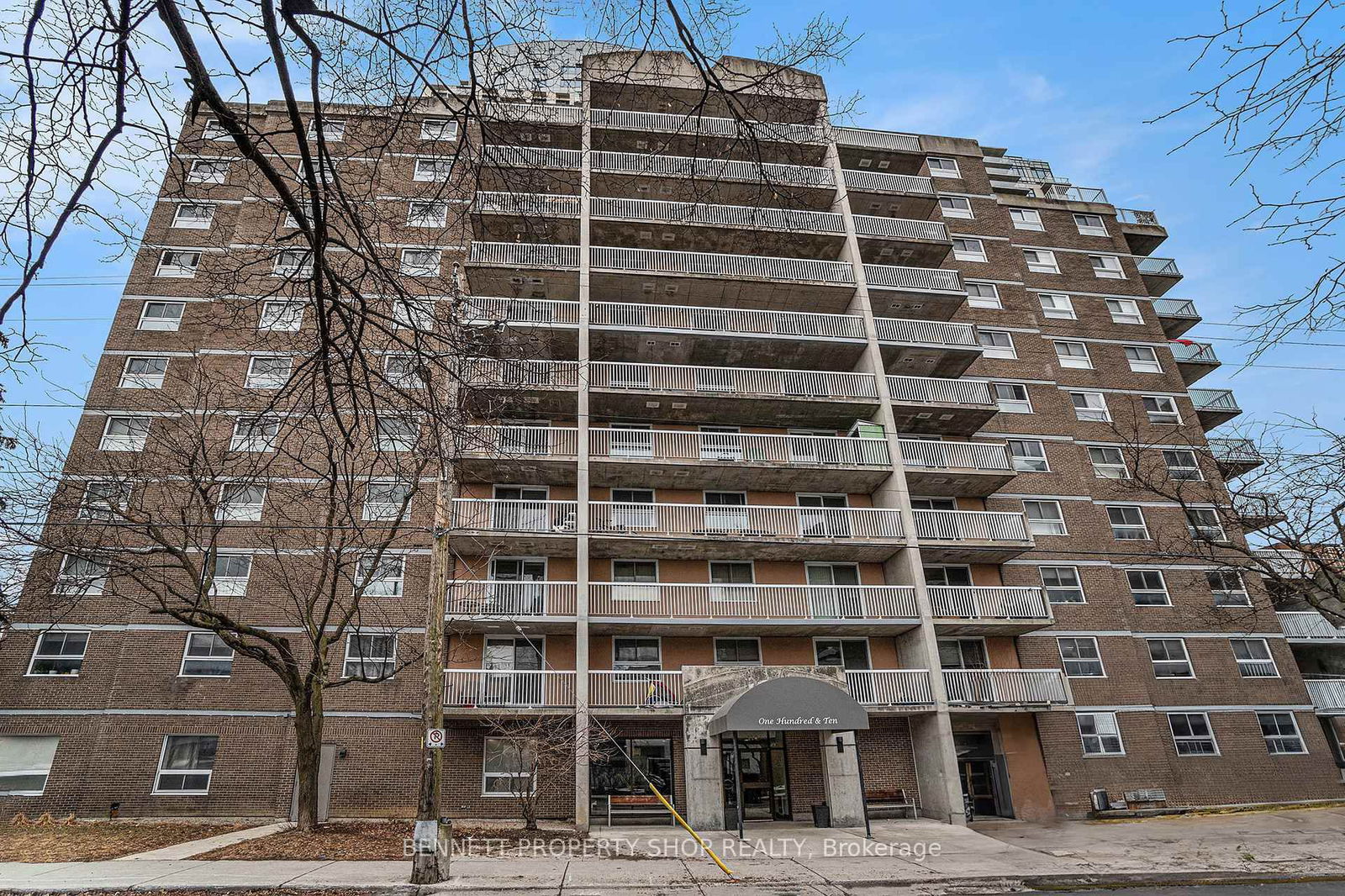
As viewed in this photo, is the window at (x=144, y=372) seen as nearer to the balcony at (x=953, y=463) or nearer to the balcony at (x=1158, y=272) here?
the balcony at (x=953, y=463)

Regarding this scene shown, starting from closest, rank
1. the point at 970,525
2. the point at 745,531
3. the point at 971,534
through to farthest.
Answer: the point at 745,531
the point at 971,534
the point at 970,525

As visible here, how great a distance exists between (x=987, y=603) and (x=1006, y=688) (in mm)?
2319

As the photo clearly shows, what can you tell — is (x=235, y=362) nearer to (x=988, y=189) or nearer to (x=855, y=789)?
(x=855, y=789)

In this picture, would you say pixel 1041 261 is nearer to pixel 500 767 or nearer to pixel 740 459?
pixel 740 459

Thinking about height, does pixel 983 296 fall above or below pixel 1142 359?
above

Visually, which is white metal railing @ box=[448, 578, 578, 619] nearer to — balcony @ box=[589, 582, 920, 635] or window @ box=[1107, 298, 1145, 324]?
balcony @ box=[589, 582, 920, 635]

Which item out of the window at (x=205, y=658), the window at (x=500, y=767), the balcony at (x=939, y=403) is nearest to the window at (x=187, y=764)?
the window at (x=205, y=658)

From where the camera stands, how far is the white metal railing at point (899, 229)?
25.0 metres

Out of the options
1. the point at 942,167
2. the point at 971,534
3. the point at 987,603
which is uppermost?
the point at 942,167

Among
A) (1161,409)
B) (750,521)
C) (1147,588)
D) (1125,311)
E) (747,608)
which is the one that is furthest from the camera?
(1125,311)

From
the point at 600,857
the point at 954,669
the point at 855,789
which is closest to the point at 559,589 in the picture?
the point at 600,857

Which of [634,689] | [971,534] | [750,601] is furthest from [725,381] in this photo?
[634,689]

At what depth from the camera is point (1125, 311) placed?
28.8m

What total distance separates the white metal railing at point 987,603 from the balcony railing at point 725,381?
6.45 meters
